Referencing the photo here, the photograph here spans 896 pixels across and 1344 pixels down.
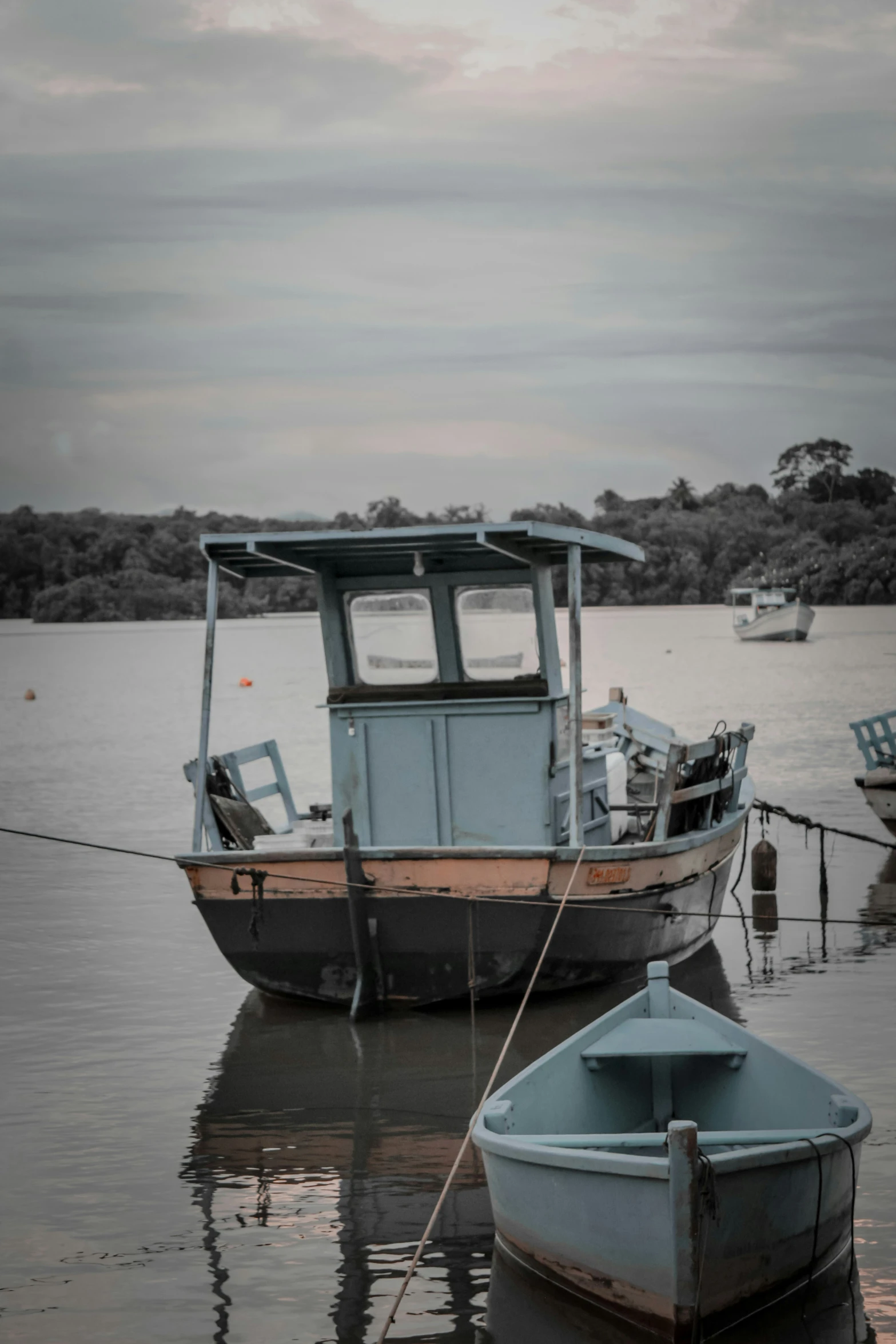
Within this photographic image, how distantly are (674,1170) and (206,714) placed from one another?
627cm

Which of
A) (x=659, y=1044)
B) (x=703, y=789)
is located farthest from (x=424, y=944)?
(x=659, y=1044)

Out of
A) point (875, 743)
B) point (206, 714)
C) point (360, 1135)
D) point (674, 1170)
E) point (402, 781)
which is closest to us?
point (674, 1170)

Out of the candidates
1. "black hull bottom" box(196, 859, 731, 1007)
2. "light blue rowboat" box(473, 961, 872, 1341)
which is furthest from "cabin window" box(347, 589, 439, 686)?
"light blue rowboat" box(473, 961, 872, 1341)

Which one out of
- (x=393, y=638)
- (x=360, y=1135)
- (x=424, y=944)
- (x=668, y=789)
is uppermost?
(x=393, y=638)

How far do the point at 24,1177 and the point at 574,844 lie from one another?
4152mm

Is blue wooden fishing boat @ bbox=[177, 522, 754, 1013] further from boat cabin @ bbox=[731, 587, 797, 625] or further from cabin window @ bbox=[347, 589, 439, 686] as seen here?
boat cabin @ bbox=[731, 587, 797, 625]

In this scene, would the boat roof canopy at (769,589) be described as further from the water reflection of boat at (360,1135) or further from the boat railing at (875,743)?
the water reflection of boat at (360,1135)

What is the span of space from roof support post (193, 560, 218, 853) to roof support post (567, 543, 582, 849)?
2556mm

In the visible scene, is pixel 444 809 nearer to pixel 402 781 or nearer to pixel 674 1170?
pixel 402 781

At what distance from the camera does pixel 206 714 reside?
1098cm

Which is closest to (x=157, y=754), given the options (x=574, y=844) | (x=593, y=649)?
(x=574, y=844)

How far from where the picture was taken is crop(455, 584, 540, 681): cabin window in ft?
37.8

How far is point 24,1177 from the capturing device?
8164 mm

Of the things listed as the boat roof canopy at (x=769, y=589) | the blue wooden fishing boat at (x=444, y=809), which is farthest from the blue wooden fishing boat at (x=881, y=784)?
the boat roof canopy at (x=769, y=589)
